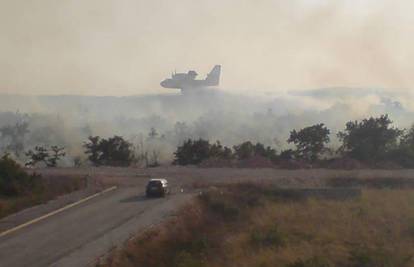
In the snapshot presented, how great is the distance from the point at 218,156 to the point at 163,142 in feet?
104

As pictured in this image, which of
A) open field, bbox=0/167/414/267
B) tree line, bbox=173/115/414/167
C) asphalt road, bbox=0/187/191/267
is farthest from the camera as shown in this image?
tree line, bbox=173/115/414/167

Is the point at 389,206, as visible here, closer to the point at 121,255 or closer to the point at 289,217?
the point at 289,217

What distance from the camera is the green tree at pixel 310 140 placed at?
72.3m

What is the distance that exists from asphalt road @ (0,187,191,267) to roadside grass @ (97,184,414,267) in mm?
1197

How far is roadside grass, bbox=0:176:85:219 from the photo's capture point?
35.9 m

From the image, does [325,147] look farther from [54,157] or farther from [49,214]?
[49,214]

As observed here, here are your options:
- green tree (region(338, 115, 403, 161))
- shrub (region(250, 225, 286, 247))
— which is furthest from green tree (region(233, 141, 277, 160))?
shrub (region(250, 225, 286, 247))

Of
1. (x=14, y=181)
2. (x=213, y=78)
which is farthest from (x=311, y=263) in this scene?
(x=213, y=78)

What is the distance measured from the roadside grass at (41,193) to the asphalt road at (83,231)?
9.31 ft

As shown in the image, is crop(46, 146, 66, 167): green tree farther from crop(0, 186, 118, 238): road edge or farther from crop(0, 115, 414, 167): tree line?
crop(0, 186, 118, 238): road edge

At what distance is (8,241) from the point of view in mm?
26016

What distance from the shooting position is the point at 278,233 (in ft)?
98.0

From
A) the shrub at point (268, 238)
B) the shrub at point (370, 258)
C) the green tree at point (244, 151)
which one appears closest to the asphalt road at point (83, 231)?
the shrub at point (268, 238)

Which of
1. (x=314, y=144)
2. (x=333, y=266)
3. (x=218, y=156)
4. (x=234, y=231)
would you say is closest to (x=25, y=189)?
(x=234, y=231)
